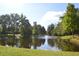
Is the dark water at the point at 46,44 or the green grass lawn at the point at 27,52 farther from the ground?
the dark water at the point at 46,44

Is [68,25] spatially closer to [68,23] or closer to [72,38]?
[68,23]

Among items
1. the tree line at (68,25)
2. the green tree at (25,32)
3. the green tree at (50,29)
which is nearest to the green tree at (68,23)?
the tree line at (68,25)

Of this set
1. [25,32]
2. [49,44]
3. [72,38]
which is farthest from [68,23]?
[25,32]

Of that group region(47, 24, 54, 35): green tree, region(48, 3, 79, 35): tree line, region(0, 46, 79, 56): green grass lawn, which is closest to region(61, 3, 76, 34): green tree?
region(48, 3, 79, 35): tree line

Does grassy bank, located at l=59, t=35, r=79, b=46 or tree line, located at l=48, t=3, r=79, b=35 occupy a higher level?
tree line, located at l=48, t=3, r=79, b=35

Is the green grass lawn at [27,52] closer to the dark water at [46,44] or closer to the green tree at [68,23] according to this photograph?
the dark water at [46,44]

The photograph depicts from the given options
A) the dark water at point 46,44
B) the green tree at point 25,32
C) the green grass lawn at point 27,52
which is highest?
the green tree at point 25,32

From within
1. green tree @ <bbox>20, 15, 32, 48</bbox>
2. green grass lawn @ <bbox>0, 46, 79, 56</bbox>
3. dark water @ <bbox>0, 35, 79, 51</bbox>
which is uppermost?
green tree @ <bbox>20, 15, 32, 48</bbox>

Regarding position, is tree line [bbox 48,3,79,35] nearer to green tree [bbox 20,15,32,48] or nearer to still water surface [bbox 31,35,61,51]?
still water surface [bbox 31,35,61,51]

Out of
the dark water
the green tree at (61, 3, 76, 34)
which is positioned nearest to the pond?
the dark water

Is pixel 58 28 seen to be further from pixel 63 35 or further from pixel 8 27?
pixel 8 27

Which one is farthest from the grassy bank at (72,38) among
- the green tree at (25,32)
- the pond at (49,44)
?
the green tree at (25,32)

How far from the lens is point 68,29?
5.40 m

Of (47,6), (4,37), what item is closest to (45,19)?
(47,6)
